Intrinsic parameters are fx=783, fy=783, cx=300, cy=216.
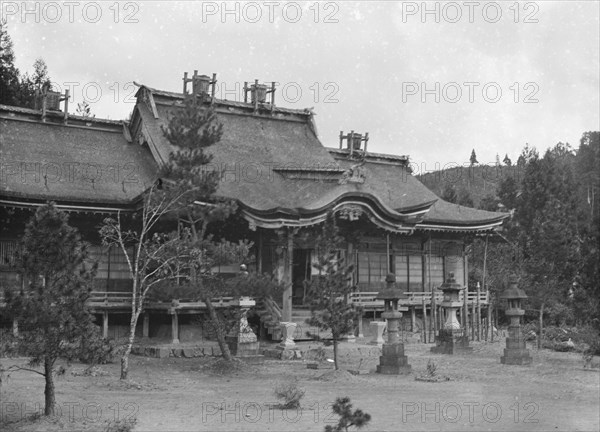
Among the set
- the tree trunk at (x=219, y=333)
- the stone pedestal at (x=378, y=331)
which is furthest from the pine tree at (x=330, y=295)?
the stone pedestal at (x=378, y=331)

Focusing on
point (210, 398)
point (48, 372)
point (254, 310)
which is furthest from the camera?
point (254, 310)

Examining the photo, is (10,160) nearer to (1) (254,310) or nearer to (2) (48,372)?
(1) (254,310)

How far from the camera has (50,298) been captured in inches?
535

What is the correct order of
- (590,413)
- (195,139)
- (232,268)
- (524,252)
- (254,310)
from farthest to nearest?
(524,252), (232,268), (254,310), (195,139), (590,413)

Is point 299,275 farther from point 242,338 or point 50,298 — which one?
point 50,298

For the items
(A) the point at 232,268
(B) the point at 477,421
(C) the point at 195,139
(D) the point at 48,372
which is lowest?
(B) the point at 477,421

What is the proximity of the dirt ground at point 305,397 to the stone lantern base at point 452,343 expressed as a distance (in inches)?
76.9

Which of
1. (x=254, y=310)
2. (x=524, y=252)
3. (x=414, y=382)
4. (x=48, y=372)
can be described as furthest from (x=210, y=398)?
(x=524, y=252)

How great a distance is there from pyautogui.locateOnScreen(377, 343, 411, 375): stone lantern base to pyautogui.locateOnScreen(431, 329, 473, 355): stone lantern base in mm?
5373

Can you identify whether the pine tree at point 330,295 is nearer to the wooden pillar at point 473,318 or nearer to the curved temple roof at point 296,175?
the curved temple roof at point 296,175

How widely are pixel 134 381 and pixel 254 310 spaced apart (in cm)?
918

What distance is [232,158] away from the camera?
32.2 m

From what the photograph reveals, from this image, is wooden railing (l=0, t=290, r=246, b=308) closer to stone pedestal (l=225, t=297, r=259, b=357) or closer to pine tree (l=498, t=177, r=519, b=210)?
stone pedestal (l=225, t=297, r=259, b=357)

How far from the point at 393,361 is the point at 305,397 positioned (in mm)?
4958
